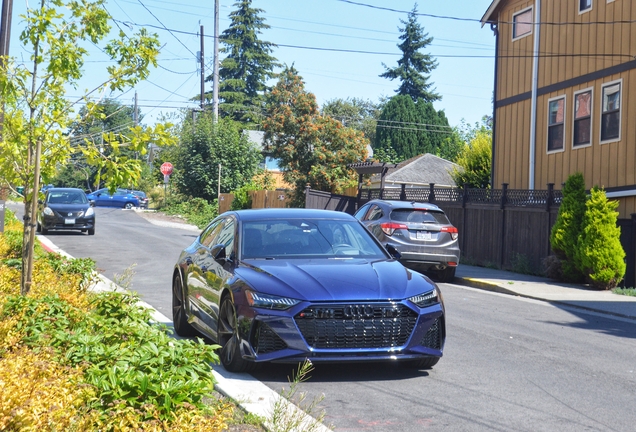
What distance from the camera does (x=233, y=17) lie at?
3029 inches

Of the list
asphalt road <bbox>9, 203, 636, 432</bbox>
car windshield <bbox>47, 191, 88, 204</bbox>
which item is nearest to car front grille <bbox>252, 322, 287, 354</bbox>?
asphalt road <bbox>9, 203, 636, 432</bbox>

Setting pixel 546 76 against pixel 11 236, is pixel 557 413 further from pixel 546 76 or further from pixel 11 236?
pixel 546 76

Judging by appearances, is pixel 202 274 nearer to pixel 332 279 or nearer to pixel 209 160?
pixel 332 279

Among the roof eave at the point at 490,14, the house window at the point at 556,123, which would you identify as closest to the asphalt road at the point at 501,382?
the house window at the point at 556,123

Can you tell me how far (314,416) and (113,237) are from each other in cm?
2225

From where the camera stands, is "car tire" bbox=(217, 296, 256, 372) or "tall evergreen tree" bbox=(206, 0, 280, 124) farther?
"tall evergreen tree" bbox=(206, 0, 280, 124)

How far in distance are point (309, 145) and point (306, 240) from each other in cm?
3226

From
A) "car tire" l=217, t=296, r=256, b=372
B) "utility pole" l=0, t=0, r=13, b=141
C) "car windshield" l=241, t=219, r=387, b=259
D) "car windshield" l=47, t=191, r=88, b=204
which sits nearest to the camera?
"car tire" l=217, t=296, r=256, b=372

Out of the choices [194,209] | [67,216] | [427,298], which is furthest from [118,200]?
[427,298]

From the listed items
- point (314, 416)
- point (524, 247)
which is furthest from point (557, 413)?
point (524, 247)

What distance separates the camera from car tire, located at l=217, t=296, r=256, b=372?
294 inches

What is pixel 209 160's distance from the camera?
1841 inches

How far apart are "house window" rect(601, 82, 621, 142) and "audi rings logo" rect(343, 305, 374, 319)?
1441 centimetres

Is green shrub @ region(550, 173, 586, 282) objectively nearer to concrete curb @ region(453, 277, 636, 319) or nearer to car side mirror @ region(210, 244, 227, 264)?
concrete curb @ region(453, 277, 636, 319)
